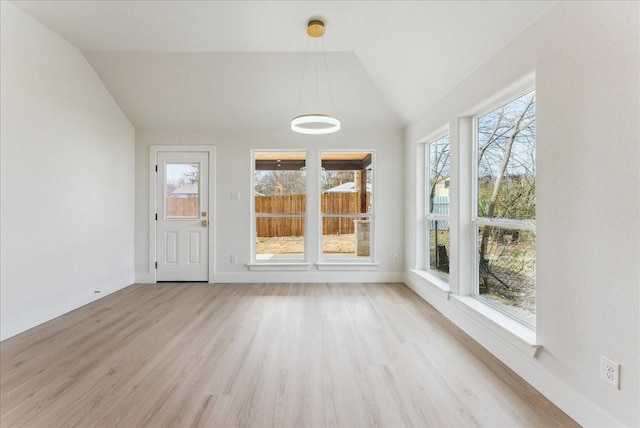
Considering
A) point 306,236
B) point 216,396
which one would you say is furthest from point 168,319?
point 306,236

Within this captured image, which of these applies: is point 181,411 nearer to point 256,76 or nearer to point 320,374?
point 320,374

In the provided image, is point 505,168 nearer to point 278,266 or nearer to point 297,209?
point 297,209

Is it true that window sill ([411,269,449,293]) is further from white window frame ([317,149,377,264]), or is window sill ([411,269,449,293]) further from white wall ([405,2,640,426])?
white wall ([405,2,640,426])

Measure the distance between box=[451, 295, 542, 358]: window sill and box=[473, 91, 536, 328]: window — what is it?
2.8 inches

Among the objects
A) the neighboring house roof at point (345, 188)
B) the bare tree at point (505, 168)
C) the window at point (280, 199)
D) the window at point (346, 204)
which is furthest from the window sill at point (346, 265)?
the bare tree at point (505, 168)

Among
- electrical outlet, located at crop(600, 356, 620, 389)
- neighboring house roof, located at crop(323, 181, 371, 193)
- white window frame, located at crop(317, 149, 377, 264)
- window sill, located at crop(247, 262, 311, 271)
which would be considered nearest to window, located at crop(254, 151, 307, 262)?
window sill, located at crop(247, 262, 311, 271)

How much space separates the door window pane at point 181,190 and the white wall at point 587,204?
4409 mm

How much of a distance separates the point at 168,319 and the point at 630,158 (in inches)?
149

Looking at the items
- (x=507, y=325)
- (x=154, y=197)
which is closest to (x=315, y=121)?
(x=507, y=325)

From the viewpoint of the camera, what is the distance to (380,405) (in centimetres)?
177

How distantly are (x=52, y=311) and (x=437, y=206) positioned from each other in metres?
4.56

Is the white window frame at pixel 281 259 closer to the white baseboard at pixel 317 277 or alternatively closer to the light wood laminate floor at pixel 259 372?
the white baseboard at pixel 317 277

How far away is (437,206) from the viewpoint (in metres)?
3.93

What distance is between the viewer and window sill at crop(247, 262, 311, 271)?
4809 millimetres
